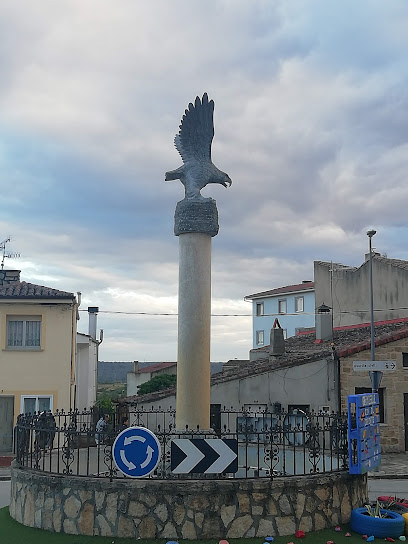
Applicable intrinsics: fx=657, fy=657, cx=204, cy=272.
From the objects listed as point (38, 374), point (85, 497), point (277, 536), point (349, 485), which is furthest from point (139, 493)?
point (38, 374)

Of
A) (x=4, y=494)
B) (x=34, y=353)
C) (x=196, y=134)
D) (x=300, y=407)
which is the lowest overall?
(x=4, y=494)

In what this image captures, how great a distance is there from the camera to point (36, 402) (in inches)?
1046

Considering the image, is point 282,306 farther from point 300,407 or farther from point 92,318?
point 300,407

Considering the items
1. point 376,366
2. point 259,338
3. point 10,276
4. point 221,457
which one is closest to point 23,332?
point 10,276

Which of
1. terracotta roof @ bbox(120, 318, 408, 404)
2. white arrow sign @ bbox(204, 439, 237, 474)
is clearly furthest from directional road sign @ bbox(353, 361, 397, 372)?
white arrow sign @ bbox(204, 439, 237, 474)

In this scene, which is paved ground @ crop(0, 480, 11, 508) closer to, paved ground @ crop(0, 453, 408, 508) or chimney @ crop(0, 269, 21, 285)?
paved ground @ crop(0, 453, 408, 508)

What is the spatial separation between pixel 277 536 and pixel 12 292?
19.3m

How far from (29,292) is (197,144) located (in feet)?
46.7

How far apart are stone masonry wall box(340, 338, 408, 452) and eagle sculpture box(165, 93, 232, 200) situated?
1324cm

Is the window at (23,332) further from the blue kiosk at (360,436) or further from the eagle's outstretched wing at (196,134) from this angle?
the blue kiosk at (360,436)

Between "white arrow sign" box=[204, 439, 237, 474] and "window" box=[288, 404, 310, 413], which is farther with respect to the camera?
"window" box=[288, 404, 310, 413]

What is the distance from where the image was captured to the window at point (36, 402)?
86.7ft

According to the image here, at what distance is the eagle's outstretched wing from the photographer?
49.7ft

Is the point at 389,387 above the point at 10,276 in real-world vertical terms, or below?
below
